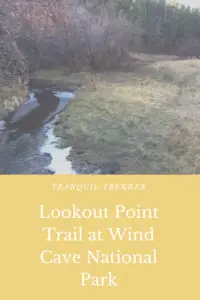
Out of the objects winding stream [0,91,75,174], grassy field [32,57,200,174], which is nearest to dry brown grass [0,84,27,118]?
winding stream [0,91,75,174]

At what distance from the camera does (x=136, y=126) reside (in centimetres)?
1722

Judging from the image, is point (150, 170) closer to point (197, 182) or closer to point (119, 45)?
point (197, 182)

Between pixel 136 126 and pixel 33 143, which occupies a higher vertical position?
pixel 136 126

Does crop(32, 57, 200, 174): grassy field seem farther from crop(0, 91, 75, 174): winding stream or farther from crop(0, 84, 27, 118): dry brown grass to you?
crop(0, 84, 27, 118): dry brown grass

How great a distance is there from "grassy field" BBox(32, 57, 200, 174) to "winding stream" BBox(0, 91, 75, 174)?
20.9 inches

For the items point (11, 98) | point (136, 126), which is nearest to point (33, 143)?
point (136, 126)

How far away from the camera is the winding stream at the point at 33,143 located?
13.7 m

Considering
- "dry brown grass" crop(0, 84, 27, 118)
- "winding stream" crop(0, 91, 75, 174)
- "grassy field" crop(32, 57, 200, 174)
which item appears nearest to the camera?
"grassy field" crop(32, 57, 200, 174)

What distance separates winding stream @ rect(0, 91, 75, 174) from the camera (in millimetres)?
13719

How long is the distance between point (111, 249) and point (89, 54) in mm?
34008

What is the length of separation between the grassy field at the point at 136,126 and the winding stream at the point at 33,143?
0.53 metres

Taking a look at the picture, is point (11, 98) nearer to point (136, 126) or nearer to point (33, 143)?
point (33, 143)

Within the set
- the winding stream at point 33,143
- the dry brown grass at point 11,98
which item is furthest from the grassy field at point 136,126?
the dry brown grass at point 11,98

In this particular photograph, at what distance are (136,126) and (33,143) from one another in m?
4.34
